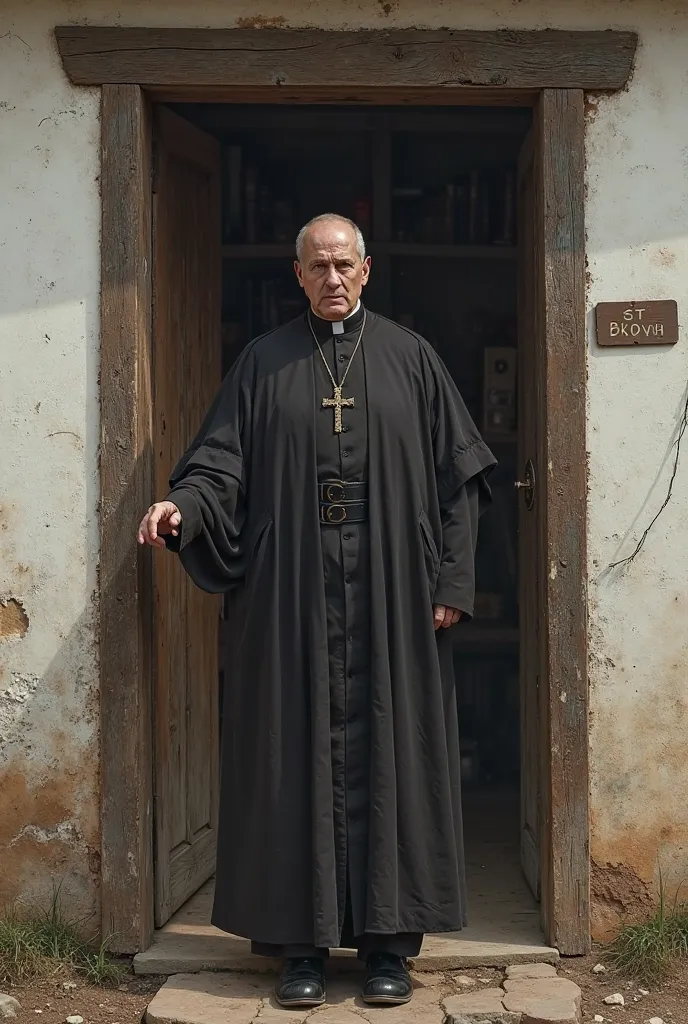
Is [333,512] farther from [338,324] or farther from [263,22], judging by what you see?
[263,22]

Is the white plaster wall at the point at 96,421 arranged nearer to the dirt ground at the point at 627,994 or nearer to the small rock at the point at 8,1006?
the dirt ground at the point at 627,994

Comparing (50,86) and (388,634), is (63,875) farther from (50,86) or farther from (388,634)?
(50,86)

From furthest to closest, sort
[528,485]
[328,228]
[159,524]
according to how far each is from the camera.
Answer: [528,485]
[328,228]
[159,524]

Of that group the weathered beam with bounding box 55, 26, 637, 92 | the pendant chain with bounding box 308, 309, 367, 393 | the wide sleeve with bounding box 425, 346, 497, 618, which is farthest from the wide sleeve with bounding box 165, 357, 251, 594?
the weathered beam with bounding box 55, 26, 637, 92

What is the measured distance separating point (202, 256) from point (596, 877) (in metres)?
2.71

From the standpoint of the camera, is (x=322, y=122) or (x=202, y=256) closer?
(x=202, y=256)

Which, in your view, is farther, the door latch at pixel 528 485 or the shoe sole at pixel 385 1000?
the door latch at pixel 528 485

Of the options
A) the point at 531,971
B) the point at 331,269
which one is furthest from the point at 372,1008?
the point at 331,269

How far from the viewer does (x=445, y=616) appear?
4.04m

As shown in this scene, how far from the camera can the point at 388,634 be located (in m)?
3.95

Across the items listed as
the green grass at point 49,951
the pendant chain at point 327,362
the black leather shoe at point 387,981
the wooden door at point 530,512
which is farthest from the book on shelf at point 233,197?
the black leather shoe at point 387,981

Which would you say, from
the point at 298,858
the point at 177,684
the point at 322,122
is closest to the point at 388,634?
the point at 298,858

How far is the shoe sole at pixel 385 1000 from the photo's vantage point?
12.6 feet

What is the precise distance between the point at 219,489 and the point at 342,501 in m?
0.37
